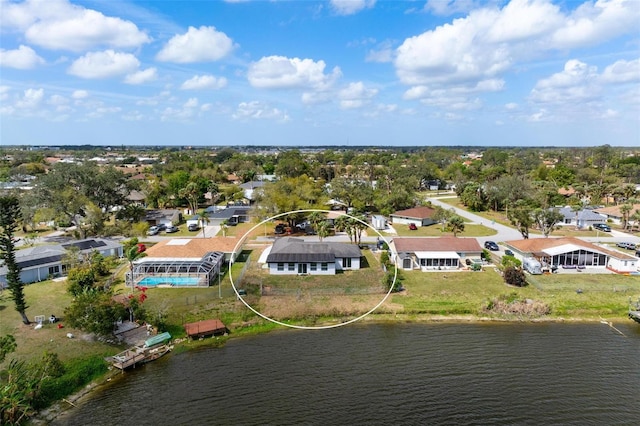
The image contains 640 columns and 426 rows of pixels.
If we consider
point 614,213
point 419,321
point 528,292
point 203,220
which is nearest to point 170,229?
point 203,220

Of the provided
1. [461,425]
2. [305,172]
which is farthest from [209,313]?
[305,172]

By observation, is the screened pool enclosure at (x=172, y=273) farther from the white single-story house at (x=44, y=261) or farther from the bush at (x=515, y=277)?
the bush at (x=515, y=277)

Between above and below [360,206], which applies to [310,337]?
below

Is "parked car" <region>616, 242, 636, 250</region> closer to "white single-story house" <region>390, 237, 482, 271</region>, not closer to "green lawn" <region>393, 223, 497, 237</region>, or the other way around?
"green lawn" <region>393, 223, 497, 237</region>

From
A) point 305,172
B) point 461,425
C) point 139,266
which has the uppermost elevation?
point 305,172

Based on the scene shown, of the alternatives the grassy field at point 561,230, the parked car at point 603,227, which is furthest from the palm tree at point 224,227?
the parked car at point 603,227

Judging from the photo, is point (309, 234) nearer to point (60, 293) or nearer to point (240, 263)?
point (240, 263)

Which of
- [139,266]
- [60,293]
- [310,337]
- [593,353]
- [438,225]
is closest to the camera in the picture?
[593,353]
